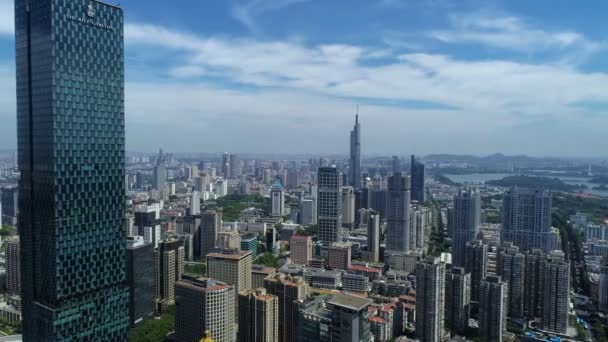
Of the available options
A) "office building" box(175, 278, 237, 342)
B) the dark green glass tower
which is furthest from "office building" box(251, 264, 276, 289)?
the dark green glass tower

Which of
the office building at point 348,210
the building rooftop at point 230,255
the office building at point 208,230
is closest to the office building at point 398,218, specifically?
the office building at point 348,210

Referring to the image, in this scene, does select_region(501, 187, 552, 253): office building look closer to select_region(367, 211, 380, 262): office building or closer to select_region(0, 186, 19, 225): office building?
select_region(367, 211, 380, 262): office building

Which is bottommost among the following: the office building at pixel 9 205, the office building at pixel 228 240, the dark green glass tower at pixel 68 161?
the office building at pixel 228 240

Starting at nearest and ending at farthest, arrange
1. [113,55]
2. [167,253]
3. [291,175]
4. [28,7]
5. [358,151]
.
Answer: [28,7], [113,55], [167,253], [358,151], [291,175]

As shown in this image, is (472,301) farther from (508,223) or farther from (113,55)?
(113,55)

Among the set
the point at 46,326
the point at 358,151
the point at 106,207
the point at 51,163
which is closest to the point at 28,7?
the point at 51,163

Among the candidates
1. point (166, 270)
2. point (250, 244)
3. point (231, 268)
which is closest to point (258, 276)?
point (231, 268)

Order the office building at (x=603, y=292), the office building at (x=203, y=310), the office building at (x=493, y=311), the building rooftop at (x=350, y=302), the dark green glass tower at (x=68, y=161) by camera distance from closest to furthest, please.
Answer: the building rooftop at (x=350, y=302), the dark green glass tower at (x=68, y=161), the office building at (x=203, y=310), the office building at (x=493, y=311), the office building at (x=603, y=292)

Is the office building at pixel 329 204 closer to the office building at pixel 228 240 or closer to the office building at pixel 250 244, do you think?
the office building at pixel 250 244
